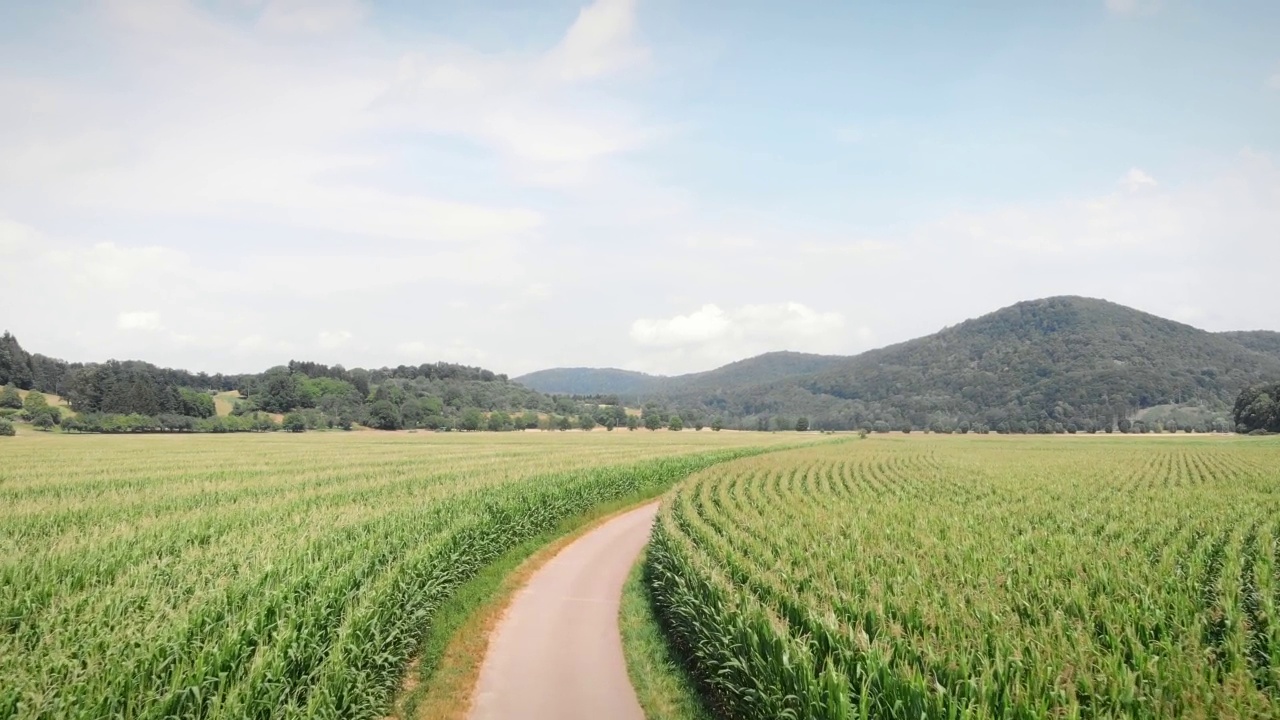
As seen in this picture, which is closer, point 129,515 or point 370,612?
point 370,612

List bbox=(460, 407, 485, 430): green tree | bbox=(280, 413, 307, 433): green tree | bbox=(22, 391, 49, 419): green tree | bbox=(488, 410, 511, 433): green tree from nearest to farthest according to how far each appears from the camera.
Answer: bbox=(22, 391, 49, 419): green tree
bbox=(280, 413, 307, 433): green tree
bbox=(460, 407, 485, 430): green tree
bbox=(488, 410, 511, 433): green tree

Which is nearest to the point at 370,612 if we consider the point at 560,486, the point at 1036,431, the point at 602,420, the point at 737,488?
the point at 560,486

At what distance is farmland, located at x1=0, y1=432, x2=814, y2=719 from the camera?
7.77 m

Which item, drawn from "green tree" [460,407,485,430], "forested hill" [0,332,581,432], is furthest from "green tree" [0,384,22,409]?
"green tree" [460,407,485,430]

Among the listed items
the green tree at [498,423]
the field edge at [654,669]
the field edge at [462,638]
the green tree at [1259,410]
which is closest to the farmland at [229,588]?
the field edge at [462,638]

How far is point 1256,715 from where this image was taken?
23.5 feet

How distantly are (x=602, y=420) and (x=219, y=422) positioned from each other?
7967cm

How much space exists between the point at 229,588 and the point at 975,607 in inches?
456

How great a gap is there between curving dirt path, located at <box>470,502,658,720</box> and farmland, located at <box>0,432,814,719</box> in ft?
5.69

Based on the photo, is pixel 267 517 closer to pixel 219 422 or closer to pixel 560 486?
pixel 560 486

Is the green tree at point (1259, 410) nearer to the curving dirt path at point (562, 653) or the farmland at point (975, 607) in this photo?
the farmland at point (975, 607)

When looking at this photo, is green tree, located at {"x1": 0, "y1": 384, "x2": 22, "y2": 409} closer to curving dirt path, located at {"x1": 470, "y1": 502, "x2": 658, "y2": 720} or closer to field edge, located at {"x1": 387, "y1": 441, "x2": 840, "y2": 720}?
field edge, located at {"x1": 387, "y1": 441, "x2": 840, "y2": 720}

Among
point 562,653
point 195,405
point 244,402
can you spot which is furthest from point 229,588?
point 244,402

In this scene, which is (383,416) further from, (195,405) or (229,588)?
(229,588)
